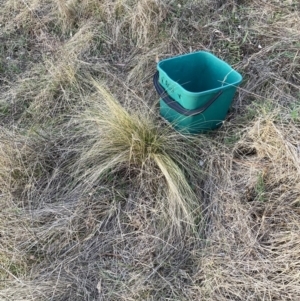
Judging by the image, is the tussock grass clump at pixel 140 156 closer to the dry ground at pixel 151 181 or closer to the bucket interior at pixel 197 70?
the dry ground at pixel 151 181

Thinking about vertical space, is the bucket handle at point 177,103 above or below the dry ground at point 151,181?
above

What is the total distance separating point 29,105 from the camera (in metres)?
2.31

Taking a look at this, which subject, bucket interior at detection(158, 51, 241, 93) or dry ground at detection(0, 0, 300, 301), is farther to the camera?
bucket interior at detection(158, 51, 241, 93)

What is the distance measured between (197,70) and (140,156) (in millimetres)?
641

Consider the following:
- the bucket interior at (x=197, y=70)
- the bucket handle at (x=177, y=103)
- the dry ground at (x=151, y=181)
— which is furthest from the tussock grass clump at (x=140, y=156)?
the bucket interior at (x=197, y=70)

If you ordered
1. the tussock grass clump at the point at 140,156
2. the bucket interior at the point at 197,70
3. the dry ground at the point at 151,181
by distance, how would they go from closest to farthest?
the dry ground at the point at 151,181
the tussock grass clump at the point at 140,156
the bucket interior at the point at 197,70

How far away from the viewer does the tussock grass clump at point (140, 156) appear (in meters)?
1.72

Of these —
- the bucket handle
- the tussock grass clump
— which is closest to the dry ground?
the tussock grass clump

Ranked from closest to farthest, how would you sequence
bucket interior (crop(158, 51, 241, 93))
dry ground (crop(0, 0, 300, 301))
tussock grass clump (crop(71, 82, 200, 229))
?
dry ground (crop(0, 0, 300, 301)) → tussock grass clump (crop(71, 82, 200, 229)) → bucket interior (crop(158, 51, 241, 93))

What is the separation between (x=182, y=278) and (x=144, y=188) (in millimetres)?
431

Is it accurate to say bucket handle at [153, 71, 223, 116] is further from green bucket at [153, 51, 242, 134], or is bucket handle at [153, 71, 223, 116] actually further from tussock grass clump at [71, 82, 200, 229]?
tussock grass clump at [71, 82, 200, 229]

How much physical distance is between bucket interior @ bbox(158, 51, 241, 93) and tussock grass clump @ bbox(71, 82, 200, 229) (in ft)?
1.09

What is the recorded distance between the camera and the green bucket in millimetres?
1778

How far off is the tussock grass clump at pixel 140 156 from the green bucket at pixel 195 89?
0.10 metres
